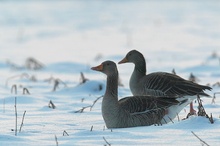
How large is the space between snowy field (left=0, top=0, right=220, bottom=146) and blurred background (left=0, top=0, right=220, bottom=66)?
0.03 meters

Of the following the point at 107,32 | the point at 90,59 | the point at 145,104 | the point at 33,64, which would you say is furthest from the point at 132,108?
the point at 107,32

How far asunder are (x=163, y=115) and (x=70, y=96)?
9.50ft

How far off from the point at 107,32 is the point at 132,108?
1882cm

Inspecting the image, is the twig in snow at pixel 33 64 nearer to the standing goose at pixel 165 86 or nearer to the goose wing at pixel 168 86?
the standing goose at pixel 165 86

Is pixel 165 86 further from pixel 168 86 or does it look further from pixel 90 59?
pixel 90 59

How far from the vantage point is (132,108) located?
6828 millimetres

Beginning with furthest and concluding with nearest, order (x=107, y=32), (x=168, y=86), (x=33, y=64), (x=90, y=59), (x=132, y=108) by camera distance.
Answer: (x=107, y=32) < (x=90, y=59) < (x=33, y=64) < (x=168, y=86) < (x=132, y=108)

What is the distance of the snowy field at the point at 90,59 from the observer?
228 inches

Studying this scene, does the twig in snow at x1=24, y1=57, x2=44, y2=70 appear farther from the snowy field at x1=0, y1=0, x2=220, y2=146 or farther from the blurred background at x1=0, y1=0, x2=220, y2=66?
the blurred background at x1=0, y1=0, x2=220, y2=66

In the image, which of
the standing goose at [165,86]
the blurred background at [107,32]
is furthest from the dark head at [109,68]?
the blurred background at [107,32]

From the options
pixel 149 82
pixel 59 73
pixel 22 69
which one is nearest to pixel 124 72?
pixel 59 73

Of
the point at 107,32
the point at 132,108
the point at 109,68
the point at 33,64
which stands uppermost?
the point at 109,68

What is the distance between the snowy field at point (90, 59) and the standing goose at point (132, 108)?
18cm

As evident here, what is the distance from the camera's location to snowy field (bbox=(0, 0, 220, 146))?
5.80 metres
